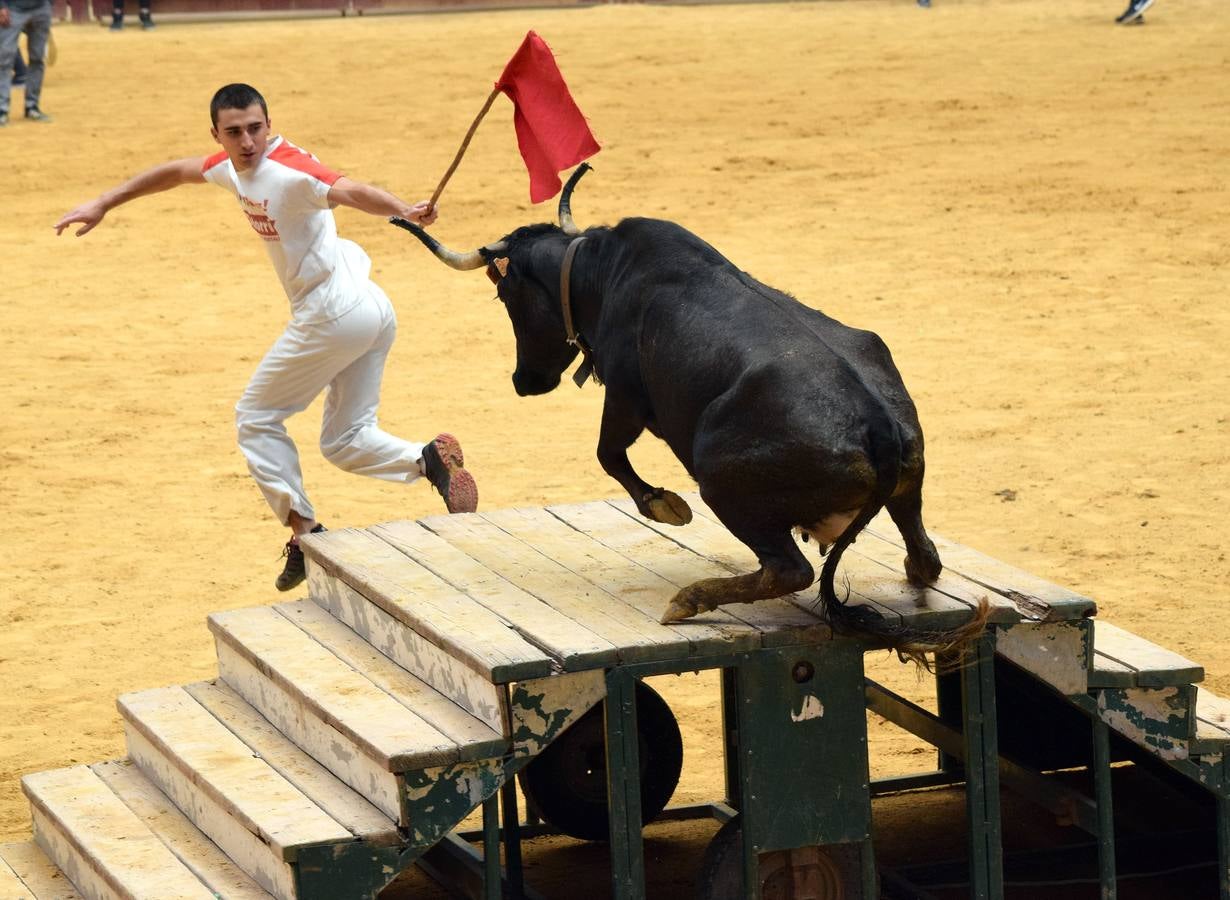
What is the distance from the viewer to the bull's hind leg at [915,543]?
18.3 feet

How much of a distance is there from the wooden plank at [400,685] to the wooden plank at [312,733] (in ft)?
0.61

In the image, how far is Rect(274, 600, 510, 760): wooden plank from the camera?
5199 millimetres

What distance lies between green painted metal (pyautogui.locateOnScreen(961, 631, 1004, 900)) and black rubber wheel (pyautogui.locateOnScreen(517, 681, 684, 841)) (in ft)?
4.48

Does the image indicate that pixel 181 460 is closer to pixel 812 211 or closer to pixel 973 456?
pixel 973 456

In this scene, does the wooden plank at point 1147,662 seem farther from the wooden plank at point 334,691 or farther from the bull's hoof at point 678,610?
the wooden plank at point 334,691

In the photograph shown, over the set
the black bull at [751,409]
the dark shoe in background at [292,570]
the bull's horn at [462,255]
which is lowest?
the dark shoe in background at [292,570]

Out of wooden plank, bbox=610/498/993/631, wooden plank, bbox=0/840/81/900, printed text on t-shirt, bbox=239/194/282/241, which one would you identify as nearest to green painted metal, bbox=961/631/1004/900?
wooden plank, bbox=610/498/993/631

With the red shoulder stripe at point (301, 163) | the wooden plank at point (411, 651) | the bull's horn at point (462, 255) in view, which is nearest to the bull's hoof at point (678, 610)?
the wooden plank at point (411, 651)

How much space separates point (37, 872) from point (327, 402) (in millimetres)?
2488

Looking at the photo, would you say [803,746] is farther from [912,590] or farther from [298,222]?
[298,222]

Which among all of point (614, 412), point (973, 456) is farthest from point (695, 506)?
point (973, 456)

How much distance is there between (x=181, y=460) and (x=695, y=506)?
4713mm

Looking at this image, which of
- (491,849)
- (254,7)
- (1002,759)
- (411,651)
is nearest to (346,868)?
(491,849)

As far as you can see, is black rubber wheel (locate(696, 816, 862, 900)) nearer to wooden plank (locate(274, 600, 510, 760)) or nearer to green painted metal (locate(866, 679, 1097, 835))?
green painted metal (locate(866, 679, 1097, 835))
